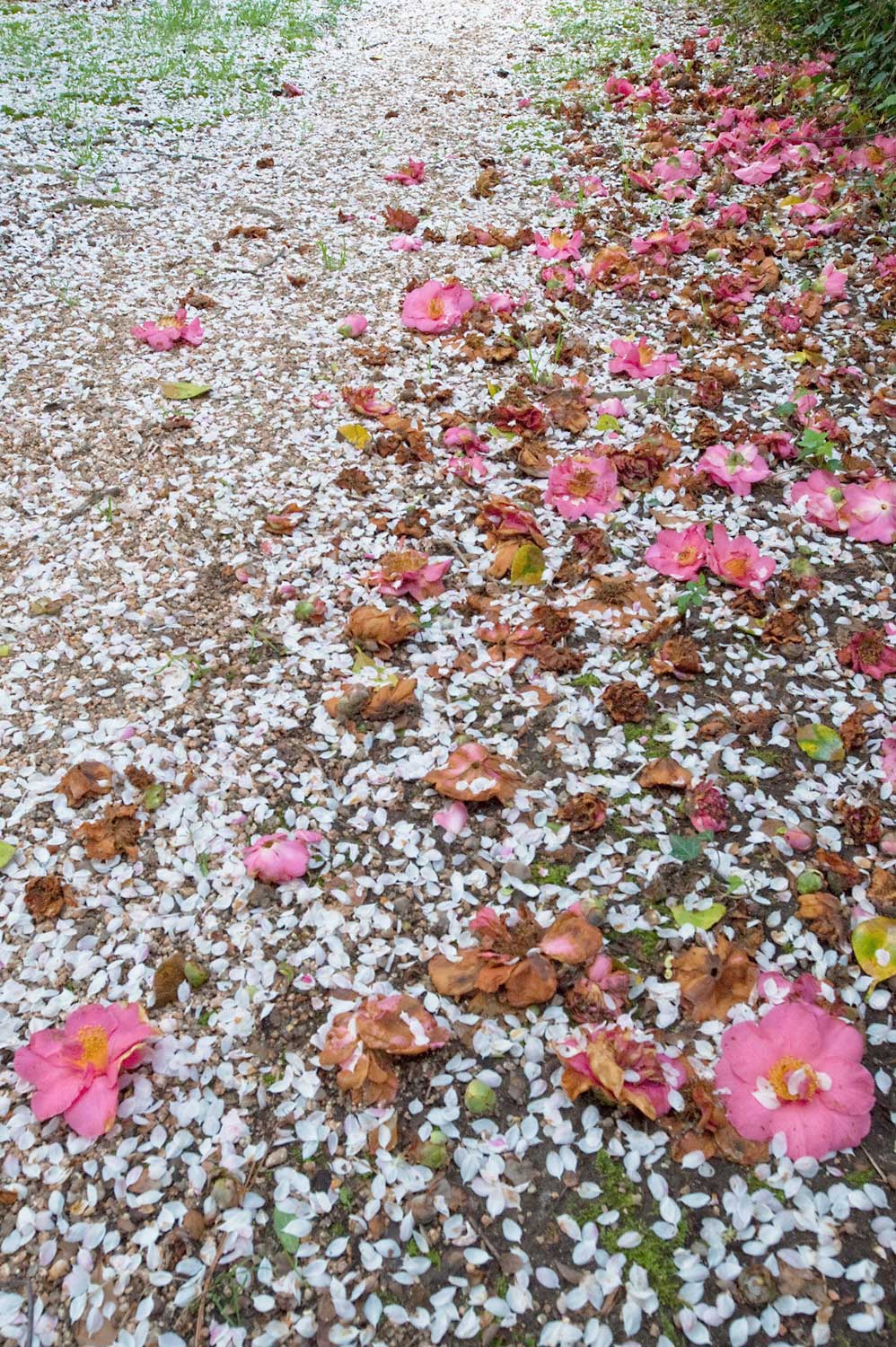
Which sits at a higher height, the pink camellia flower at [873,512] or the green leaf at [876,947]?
the pink camellia flower at [873,512]

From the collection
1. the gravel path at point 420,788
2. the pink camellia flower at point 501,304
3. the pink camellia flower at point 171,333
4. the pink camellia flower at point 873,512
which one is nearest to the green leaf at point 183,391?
the gravel path at point 420,788

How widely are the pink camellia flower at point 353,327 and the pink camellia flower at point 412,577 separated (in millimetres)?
1586

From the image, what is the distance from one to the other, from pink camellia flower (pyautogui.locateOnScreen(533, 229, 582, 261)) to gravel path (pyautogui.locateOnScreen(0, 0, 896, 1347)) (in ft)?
0.08

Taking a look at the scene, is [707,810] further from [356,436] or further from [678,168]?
[678,168]

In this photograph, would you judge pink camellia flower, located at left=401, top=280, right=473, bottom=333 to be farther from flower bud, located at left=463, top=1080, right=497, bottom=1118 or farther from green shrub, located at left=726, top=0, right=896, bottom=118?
flower bud, located at left=463, top=1080, right=497, bottom=1118

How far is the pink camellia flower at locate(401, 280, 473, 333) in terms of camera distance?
353 centimetres

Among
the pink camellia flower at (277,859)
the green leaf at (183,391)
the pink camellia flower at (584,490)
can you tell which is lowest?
the pink camellia flower at (277,859)

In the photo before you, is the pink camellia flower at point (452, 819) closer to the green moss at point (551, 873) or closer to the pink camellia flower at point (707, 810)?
the green moss at point (551, 873)

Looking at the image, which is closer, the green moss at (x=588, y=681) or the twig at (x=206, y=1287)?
the twig at (x=206, y=1287)

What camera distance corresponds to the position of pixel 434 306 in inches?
139

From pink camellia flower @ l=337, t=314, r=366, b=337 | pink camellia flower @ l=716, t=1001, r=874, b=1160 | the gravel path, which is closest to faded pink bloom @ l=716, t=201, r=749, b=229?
the gravel path

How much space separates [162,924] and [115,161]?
18.0 ft

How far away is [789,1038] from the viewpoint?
1.50 m

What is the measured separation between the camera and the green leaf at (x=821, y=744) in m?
2.08
